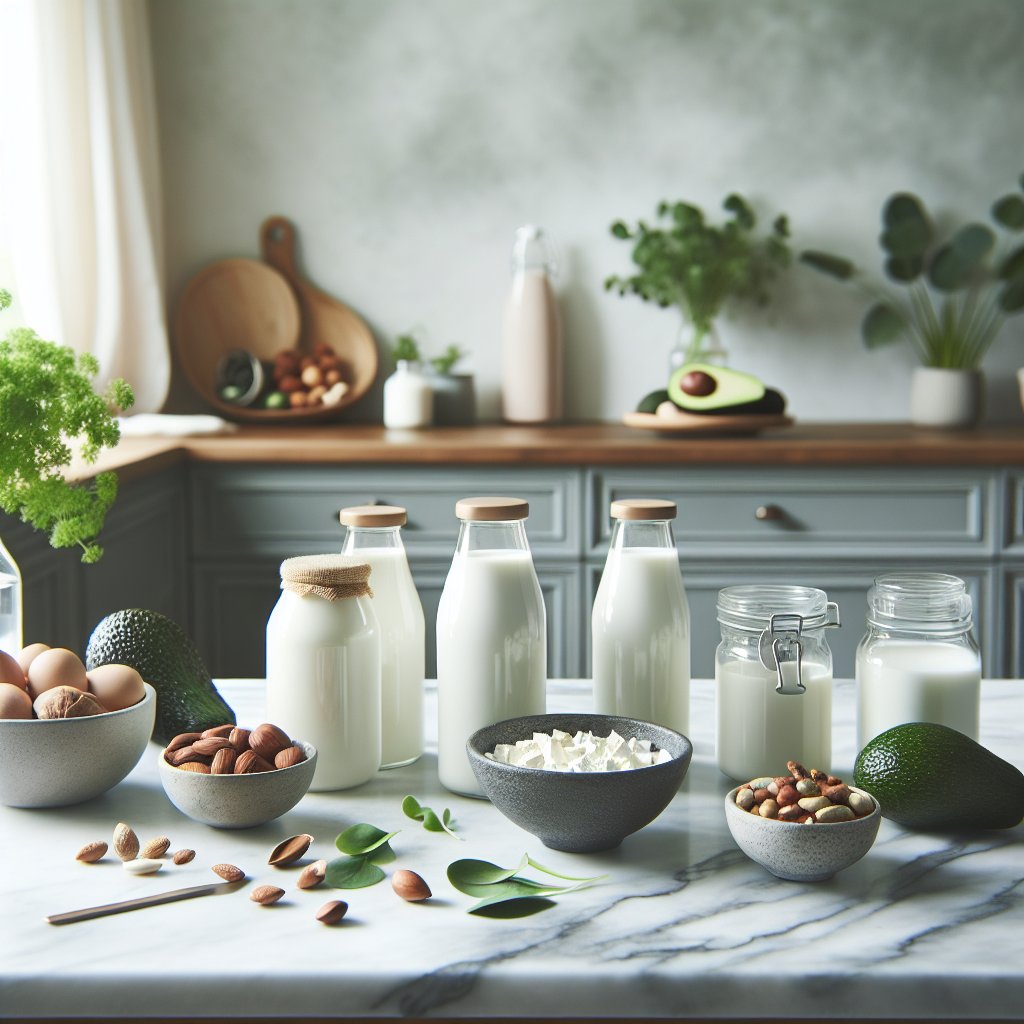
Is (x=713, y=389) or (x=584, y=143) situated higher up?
(x=584, y=143)

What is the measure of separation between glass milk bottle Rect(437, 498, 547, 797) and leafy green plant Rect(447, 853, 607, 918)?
→ 0.56ft

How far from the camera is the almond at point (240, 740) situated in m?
0.93

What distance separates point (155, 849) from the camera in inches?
34.0

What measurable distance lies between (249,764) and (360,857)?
116mm

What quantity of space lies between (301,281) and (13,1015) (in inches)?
117

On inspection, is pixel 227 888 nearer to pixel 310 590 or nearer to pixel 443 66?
pixel 310 590

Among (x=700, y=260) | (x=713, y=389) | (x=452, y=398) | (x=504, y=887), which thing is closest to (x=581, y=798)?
(x=504, y=887)

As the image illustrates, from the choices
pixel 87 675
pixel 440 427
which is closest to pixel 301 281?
pixel 440 427

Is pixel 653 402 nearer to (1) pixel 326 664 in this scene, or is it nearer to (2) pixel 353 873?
(1) pixel 326 664

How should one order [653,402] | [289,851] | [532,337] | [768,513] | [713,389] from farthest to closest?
[532,337], [653,402], [713,389], [768,513], [289,851]

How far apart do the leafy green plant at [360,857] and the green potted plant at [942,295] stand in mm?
2740

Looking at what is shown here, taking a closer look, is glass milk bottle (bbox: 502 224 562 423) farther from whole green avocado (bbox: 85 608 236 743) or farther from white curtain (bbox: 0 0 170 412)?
whole green avocado (bbox: 85 608 236 743)

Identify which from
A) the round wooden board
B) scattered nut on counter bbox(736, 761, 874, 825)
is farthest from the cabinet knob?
scattered nut on counter bbox(736, 761, 874, 825)

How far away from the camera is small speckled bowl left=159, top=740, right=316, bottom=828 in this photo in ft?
2.92
